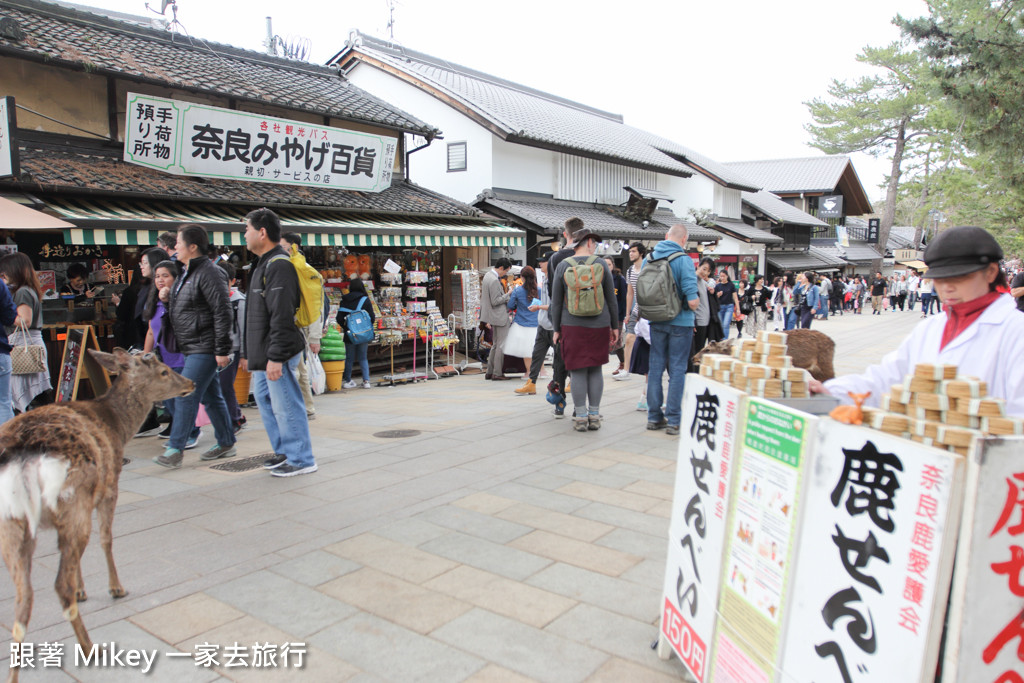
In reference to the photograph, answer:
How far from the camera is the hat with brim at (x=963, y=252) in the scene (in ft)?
7.41

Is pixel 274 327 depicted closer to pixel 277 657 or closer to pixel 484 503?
pixel 484 503

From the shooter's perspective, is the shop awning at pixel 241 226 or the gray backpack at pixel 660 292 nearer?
the gray backpack at pixel 660 292

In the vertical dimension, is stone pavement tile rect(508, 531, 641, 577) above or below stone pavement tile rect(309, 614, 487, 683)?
above

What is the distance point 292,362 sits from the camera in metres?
5.20

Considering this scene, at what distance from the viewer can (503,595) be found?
331cm

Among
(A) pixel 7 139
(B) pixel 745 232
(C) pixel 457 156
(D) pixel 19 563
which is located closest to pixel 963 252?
(D) pixel 19 563

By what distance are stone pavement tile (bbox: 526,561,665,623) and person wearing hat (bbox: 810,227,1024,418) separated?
143 cm

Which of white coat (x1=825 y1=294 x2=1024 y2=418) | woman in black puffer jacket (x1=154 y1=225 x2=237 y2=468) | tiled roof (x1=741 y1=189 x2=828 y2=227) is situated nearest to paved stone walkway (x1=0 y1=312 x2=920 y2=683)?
woman in black puffer jacket (x1=154 y1=225 x2=237 y2=468)

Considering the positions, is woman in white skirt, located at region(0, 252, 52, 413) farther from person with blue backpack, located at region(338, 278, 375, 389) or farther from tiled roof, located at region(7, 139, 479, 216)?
person with blue backpack, located at region(338, 278, 375, 389)

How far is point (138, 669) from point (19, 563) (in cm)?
64

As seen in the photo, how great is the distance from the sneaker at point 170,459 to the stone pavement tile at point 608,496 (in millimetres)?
3355

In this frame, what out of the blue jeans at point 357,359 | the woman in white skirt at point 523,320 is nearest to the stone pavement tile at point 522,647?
the woman in white skirt at point 523,320

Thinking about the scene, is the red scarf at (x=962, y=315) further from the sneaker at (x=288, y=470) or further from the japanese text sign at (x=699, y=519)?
the sneaker at (x=288, y=470)

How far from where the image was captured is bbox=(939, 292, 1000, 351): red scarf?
2.38m
